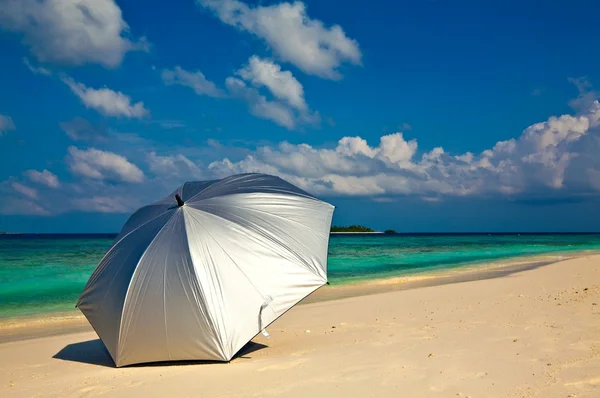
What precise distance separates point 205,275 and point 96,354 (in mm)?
3210

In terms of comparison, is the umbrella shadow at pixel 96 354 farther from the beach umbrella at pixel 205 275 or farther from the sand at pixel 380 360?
the beach umbrella at pixel 205 275

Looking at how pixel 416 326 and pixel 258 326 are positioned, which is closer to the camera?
pixel 258 326

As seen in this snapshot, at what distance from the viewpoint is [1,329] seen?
12.1 meters

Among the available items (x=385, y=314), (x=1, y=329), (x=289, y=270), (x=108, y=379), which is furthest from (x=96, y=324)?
(x=1, y=329)

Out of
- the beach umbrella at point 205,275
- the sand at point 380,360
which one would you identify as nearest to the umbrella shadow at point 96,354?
the sand at point 380,360

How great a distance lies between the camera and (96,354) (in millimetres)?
8203

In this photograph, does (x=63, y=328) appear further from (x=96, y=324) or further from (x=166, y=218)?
(x=166, y=218)

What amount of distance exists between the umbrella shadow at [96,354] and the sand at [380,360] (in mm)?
33

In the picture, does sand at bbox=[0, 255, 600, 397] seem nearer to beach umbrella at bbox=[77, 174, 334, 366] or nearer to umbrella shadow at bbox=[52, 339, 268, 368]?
umbrella shadow at bbox=[52, 339, 268, 368]

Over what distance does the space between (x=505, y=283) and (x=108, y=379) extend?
1199cm

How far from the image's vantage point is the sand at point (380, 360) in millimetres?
5070

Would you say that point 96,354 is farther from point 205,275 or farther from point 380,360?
point 380,360

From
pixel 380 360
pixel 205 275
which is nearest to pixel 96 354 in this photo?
pixel 205 275

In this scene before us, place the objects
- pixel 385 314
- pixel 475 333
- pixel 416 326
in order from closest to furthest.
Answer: pixel 475 333 → pixel 416 326 → pixel 385 314
